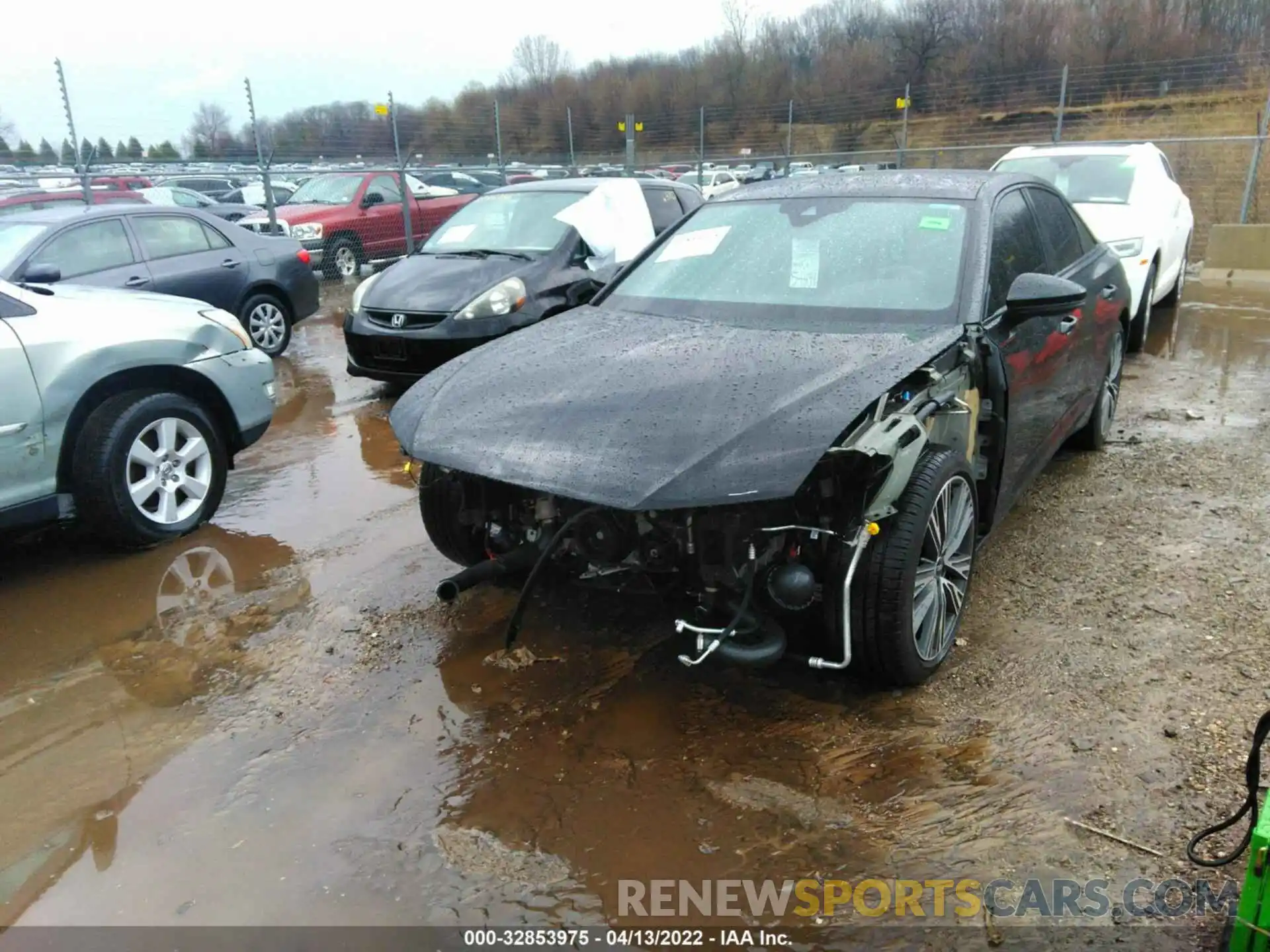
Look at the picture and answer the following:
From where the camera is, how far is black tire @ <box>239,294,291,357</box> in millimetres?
8719

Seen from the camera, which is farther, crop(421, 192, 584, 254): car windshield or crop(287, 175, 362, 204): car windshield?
crop(287, 175, 362, 204): car windshield

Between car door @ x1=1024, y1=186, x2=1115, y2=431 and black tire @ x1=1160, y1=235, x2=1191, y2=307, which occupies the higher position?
car door @ x1=1024, y1=186, x2=1115, y2=431

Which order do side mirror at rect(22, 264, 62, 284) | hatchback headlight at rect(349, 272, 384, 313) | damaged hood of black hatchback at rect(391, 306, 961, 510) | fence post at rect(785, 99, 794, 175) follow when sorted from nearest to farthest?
1. damaged hood of black hatchback at rect(391, 306, 961, 510)
2. side mirror at rect(22, 264, 62, 284)
3. hatchback headlight at rect(349, 272, 384, 313)
4. fence post at rect(785, 99, 794, 175)

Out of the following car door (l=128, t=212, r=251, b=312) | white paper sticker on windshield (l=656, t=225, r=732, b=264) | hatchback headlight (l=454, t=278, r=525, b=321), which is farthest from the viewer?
car door (l=128, t=212, r=251, b=312)

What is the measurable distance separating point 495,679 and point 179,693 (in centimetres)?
114

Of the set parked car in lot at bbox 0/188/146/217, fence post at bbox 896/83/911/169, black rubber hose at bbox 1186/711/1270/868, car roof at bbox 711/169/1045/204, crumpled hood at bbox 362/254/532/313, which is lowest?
black rubber hose at bbox 1186/711/1270/868

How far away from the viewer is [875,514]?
2.77 metres

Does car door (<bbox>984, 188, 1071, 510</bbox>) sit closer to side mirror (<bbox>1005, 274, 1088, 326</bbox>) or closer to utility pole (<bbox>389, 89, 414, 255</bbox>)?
side mirror (<bbox>1005, 274, 1088, 326</bbox>)

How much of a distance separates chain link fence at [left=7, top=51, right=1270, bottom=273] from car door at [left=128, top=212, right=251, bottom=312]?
501 centimetres

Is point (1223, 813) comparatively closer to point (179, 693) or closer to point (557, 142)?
point (179, 693)

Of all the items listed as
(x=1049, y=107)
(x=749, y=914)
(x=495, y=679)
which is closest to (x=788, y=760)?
(x=749, y=914)

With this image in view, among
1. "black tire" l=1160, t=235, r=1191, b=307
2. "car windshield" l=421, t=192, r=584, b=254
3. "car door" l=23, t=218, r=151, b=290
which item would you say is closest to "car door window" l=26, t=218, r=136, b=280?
"car door" l=23, t=218, r=151, b=290

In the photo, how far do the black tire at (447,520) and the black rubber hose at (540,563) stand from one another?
53 cm

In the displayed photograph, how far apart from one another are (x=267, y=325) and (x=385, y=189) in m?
6.74
